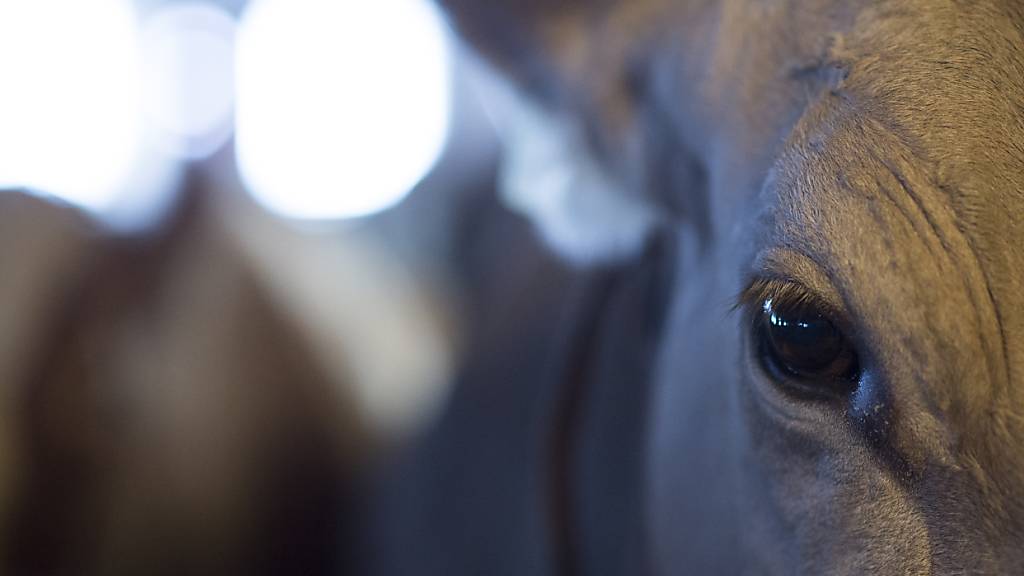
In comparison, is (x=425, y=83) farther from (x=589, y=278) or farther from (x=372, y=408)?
(x=589, y=278)

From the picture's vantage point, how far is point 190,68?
9.09ft

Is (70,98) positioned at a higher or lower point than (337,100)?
lower

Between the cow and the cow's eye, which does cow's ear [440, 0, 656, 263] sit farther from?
the cow's eye

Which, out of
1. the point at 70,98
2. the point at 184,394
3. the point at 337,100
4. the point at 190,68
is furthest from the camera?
the point at 190,68

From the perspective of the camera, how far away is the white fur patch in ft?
3.29

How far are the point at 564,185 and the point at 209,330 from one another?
691 mm

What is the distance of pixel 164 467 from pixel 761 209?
102 centimetres

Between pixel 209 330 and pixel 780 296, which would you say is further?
pixel 209 330

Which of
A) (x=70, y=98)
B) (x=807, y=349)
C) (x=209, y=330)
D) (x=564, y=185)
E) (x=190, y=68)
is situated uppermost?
(x=190, y=68)

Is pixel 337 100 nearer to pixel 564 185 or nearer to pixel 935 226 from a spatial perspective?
pixel 564 185

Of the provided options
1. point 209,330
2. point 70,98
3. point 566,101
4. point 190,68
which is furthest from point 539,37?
point 190,68

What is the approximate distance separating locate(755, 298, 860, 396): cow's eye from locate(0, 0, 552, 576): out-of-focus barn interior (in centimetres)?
50

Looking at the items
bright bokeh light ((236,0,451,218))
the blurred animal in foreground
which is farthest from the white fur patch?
bright bokeh light ((236,0,451,218))

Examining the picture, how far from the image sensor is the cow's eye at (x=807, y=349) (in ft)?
1.95
